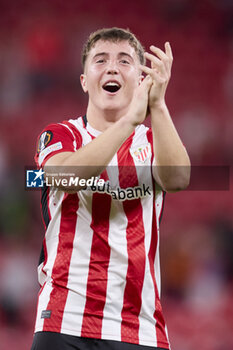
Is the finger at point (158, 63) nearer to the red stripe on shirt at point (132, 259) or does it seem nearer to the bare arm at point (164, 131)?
the bare arm at point (164, 131)

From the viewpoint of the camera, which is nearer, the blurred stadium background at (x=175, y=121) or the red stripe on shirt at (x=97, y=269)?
the red stripe on shirt at (x=97, y=269)

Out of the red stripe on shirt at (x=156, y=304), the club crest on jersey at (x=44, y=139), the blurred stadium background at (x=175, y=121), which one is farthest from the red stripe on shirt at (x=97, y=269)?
the blurred stadium background at (x=175, y=121)

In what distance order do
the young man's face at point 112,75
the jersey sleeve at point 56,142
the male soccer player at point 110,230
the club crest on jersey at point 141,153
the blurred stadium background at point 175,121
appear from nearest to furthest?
1. the male soccer player at point 110,230
2. the jersey sleeve at point 56,142
3. the club crest on jersey at point 141,153
4. the young man's face at point 112,75
5. the blurred stadium background at point 175,121

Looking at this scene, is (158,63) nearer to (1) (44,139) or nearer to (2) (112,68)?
(2) (112,68)

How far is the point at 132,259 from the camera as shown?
205cm

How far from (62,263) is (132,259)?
0.90ft

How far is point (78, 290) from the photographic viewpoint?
1.99 metres

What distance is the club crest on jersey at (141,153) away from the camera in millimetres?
2236

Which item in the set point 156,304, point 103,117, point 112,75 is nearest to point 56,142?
point 103,117

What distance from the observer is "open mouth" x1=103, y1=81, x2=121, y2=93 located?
237 centimetres

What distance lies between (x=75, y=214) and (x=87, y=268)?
0.23 m

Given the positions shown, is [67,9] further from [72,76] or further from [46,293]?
[46,293]

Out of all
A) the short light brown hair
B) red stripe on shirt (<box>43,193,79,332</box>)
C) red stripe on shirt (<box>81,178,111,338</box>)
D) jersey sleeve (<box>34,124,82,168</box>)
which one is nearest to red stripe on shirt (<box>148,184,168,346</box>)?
red stripe on shirt (<box>81,178,111,338</box>)

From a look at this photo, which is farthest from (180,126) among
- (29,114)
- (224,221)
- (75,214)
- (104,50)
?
(75,214)
